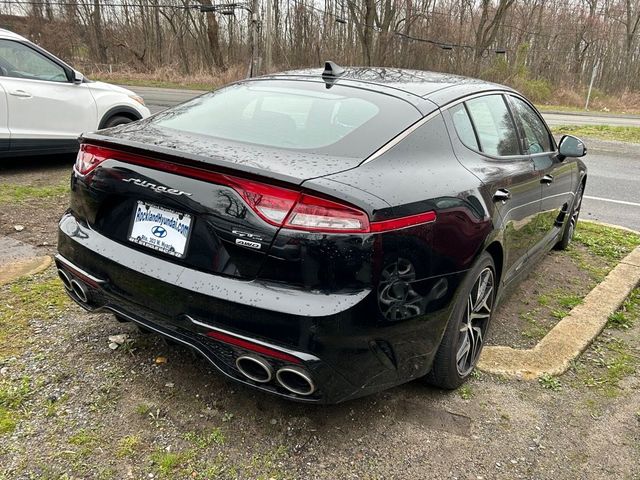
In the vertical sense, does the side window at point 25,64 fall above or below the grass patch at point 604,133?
above

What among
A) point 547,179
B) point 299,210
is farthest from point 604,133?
point 299,210

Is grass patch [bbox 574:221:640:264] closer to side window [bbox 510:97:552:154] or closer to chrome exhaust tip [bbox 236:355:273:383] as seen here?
side window [bbox 510:97:552:154]

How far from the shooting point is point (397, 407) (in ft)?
8.71

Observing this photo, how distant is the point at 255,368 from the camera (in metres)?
2.15

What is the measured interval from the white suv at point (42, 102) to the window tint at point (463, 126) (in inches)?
212

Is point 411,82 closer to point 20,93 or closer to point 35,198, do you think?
point 35,198

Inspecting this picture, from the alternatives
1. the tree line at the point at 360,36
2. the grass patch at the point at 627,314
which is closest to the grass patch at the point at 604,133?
the grass patch at the point at 627,314

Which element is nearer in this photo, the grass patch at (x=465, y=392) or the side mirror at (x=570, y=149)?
the grass patch at (x=465, y=392)

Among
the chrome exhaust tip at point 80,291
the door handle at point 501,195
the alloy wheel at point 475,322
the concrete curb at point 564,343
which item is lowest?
the concrete curb at point 564,343

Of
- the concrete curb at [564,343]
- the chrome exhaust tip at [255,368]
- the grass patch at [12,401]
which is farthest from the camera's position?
the concrete curb at [564,343]

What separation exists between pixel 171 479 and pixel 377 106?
1.95m

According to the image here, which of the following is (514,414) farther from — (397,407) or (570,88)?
(570,88)

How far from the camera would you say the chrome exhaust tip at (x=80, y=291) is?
102 inches

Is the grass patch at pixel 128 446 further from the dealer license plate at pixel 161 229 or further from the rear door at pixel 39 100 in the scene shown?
the rear door at pixel 39 100
